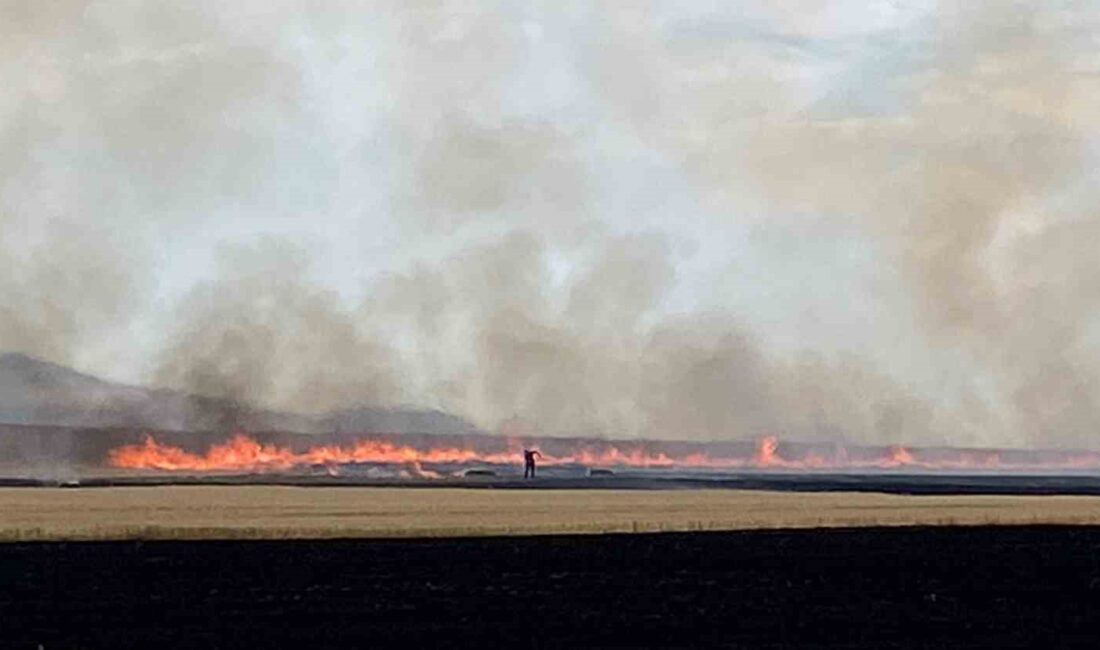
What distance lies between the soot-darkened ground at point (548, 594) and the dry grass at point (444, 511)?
31.2 feet

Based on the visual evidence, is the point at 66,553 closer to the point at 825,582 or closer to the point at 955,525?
the point at 825,582

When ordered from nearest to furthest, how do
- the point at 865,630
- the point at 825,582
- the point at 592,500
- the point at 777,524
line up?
the point at 865,630 < the point at 825,582 < the point at 777,524 < the point at 592,500

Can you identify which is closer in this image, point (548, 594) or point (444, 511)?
point (548, 594)

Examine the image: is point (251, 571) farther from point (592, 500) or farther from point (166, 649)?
point (592, 500)

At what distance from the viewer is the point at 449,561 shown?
70.4 m

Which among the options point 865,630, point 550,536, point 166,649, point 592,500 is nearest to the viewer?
point 166,649

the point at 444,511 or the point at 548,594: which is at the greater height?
the point at 444,511

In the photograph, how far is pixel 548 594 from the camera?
55.7 metres

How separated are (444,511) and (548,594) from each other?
55557mm

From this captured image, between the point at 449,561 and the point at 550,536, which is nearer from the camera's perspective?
the point at 449,561

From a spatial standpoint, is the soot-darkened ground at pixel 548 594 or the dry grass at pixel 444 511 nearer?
the soot-darkened ground at pixel 548 594

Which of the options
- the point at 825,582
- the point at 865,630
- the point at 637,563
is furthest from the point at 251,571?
the point at 865,630

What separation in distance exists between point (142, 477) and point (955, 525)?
116 meters

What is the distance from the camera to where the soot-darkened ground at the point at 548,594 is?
148 ft
